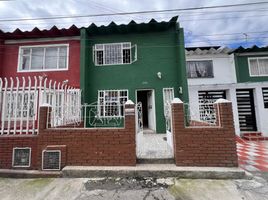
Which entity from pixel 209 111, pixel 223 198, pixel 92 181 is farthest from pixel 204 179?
pixel 92 181

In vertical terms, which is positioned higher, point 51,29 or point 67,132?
point 51,29

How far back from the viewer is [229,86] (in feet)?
31.3

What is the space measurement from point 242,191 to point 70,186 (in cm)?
353

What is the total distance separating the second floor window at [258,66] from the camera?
11430 millimetres

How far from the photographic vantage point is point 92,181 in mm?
3582

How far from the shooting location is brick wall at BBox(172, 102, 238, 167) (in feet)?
12.7

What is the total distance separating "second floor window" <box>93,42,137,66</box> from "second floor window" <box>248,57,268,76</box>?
29.0 ft

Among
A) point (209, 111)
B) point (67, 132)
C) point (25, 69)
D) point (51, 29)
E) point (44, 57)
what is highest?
point (51, 29)

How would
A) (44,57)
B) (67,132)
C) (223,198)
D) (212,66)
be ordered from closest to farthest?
(223,198)
(67,132)
(44,57)
(212,66)

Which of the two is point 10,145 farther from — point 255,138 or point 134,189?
point 255,138

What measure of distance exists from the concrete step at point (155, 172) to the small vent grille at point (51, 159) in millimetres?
315

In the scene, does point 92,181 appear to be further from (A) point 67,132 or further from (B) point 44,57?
(B) point 44,57

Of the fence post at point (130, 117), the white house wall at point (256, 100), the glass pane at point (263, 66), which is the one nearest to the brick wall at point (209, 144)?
the fence post at point (130, 117)

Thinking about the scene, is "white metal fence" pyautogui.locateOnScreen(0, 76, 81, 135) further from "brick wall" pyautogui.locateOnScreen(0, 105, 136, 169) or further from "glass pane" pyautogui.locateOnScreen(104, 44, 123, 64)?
"glass pane" pyautogui.locateOnScreen(104, 44, 123, 64)
